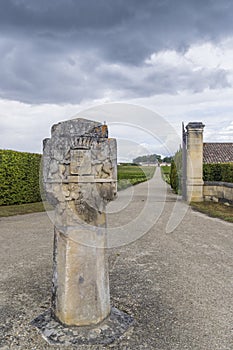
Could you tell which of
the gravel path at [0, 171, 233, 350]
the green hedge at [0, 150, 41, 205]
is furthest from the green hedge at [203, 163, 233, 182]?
the green hedge at [0, 150, 41, 205]

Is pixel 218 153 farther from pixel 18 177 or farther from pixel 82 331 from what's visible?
pixel 82 331

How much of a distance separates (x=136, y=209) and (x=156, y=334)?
7.10m

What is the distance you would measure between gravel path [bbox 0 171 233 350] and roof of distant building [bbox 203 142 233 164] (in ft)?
53.6

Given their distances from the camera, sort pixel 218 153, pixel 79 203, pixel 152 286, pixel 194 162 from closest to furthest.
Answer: pixel 79 203
pixel 152 286
pixel 194 162
pixel 218 153

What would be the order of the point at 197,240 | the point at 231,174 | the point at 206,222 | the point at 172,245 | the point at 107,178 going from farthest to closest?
1. the point at 231,174
2. the point at 206,222
3. the point at 197,240
4. the point at 172,245
5. the point at 107,178

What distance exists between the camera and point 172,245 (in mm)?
5312

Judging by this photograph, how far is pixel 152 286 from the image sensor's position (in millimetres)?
3436

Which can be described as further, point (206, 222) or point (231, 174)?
point (231, 174)

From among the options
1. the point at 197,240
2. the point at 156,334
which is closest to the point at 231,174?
the point at 197,240

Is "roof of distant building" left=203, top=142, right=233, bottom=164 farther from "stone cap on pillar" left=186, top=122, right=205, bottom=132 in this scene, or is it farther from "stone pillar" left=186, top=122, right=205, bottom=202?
"stone cap on pillar" left=186, top=122, right=205, bottom=132

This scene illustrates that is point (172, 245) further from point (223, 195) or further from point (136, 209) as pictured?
point (223, 195)

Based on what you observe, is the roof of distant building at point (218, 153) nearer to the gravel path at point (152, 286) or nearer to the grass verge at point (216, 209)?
the grass verge at point (216, 209)

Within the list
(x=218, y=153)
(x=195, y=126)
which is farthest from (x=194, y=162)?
(x=218, y=153)

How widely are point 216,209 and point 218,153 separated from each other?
47.0 feet
